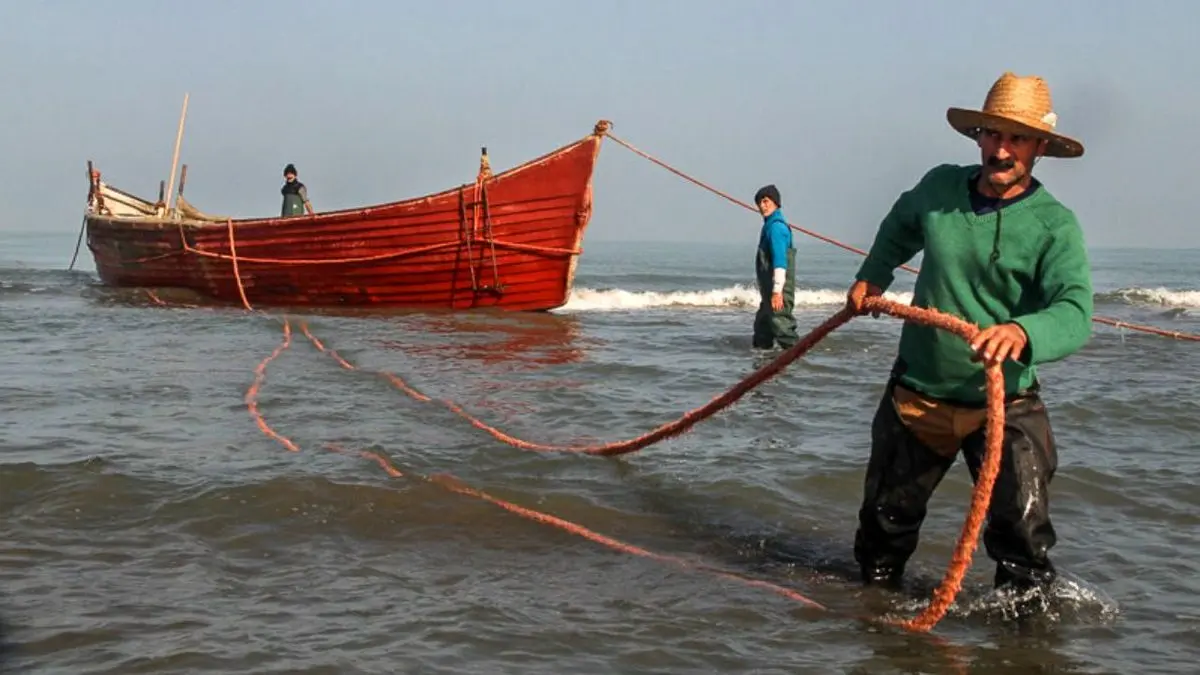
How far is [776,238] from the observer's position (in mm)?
10250

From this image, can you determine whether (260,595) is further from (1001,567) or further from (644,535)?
(1001,567)

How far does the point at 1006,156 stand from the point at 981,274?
37 centimetres

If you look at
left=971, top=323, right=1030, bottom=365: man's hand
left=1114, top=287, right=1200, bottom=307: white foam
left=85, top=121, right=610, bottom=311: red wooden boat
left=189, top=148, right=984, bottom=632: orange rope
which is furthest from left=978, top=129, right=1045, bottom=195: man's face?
left=1114, top=287, right=1200, bottom=307: white foam

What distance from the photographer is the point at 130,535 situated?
4621 mm

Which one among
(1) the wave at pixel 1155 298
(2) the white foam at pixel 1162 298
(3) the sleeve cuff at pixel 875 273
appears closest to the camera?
(3) the sleeve cuff at pixel 875 273

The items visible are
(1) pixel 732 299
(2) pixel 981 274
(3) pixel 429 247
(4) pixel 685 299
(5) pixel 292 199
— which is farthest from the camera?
(1) pixel 732 299

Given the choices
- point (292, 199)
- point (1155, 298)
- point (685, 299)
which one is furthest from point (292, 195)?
point (1155, 298)

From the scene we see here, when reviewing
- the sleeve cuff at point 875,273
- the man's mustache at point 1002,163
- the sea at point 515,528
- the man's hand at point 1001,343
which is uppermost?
the man's mustache at point 1002,163

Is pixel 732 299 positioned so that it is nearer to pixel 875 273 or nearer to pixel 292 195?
pixel 292 195

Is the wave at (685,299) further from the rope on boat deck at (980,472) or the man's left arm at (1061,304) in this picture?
the man's left arm at (1061,304)

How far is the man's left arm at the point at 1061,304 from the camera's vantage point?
126 inches

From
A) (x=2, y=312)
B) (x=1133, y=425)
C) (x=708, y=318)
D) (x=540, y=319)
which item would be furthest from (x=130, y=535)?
(x=708, y=318)

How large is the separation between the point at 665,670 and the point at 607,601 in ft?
2.13

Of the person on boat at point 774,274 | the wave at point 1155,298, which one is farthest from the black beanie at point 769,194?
the wave at point 1155,298
